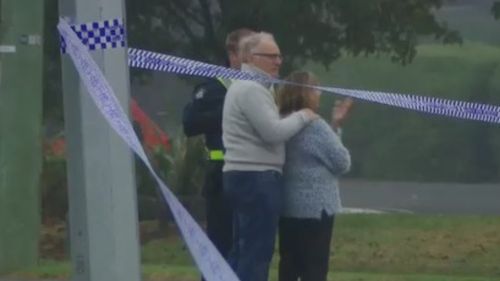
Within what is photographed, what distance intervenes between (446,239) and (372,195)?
132 inches

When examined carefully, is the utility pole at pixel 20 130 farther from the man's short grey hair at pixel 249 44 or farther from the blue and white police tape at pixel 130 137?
the blue and white police tape at pixel 130 137

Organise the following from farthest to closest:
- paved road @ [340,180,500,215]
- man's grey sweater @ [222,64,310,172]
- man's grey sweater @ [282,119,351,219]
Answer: paved road @ [340,180,500,215] → man's grey sweater @ [282,119,351,219] → man's grey sweater @ [222,64,310,172]

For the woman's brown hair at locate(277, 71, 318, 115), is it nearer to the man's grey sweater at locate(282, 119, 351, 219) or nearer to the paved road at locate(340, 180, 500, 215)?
the man's grey sweater at locate(282, 119, 351, 219)

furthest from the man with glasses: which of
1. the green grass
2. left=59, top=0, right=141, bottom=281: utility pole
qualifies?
the green grass

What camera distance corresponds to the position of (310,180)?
935cm

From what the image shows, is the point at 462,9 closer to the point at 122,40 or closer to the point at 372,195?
the point at 372,195

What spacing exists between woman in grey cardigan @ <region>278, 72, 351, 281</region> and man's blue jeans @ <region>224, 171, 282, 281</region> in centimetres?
13

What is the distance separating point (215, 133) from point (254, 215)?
0.84m

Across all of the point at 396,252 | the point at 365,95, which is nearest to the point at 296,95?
the point at 365,95

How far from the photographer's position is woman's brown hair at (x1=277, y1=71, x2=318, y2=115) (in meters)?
9.45

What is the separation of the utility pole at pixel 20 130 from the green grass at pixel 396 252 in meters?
0.30

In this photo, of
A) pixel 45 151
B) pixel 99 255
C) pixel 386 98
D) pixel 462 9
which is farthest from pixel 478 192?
pixel 99 255

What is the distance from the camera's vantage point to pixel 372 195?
63.0 ft

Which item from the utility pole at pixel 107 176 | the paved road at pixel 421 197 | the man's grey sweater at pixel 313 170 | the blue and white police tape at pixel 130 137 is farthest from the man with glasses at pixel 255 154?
the paved road at pixel 421 197
